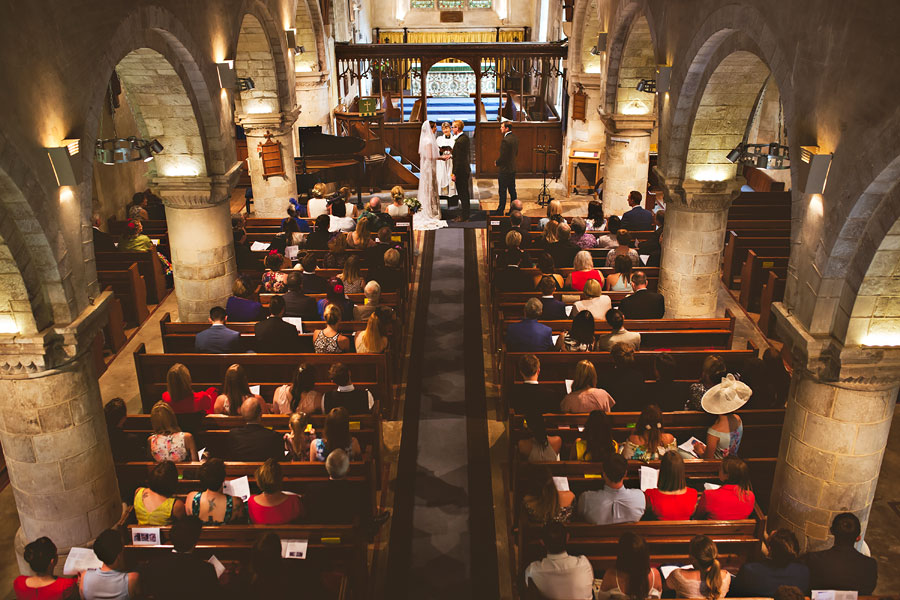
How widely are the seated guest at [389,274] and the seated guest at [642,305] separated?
2.75 meters

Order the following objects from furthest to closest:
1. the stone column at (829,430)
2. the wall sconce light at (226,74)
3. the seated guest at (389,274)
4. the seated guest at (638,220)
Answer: the seated guest at (638,220)
the wall sconce light at (226,74)
the seated guest at (389,274)
the stone column at (829,430)

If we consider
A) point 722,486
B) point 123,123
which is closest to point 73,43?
point 722,486

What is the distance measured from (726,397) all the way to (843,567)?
5.73ft

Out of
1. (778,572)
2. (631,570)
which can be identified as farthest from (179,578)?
(778,572)

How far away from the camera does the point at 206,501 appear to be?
5270 millimetres

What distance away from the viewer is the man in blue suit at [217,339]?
7.59 metres

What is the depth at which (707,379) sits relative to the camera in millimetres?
6461

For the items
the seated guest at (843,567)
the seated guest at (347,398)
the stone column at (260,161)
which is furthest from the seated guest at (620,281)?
the stone column at (260,161)

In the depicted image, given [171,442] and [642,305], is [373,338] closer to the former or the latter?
[171,442]

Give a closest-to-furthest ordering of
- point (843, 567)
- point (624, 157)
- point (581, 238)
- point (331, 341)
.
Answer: point (843, 567) < point (331, 341) < point (581, 238) < point (624, 157)

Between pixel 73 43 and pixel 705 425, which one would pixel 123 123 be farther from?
pixel 705 425

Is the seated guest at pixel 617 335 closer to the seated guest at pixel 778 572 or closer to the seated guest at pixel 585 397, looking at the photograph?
the seated guest at pixel 585 397

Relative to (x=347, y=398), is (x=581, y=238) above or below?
above

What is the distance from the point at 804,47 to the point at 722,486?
128 inches
